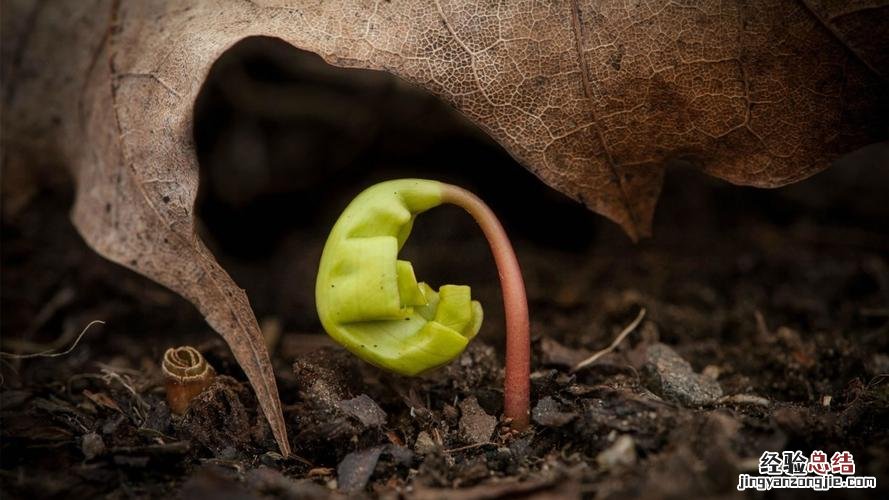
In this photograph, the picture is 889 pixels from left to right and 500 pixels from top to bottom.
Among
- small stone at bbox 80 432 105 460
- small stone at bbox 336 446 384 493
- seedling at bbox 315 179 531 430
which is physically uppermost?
seedling at bbox 315 179 531 430

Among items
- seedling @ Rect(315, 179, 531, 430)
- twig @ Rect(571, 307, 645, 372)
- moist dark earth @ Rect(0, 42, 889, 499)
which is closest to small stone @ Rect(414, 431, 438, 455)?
moist dark earth @ Rect(0, 42, 889, 499)

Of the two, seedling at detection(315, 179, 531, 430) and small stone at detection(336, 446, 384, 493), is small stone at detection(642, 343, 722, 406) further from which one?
small stone at detection(336, 446, 384, 493)

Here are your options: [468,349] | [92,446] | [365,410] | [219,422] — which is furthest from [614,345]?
[92,446]

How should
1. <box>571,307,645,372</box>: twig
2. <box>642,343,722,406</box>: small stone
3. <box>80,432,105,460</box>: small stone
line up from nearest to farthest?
1. <box>80,432,105,460</box>: small stone
2. <box>642,343,722,406</box>: small stone
3. <box>571,307,645,372</box>: twig

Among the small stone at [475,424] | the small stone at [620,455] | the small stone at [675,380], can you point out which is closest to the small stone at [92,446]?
the small stone at [475,424]

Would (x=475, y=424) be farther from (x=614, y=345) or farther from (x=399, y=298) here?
(x=614, y=345)

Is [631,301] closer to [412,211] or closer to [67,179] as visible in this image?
[412,211]
